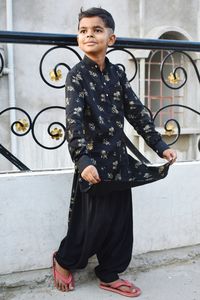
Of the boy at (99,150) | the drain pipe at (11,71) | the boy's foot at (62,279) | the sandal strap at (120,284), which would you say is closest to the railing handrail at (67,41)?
the boy at (99,150)

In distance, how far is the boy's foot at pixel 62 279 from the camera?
2.28 metres

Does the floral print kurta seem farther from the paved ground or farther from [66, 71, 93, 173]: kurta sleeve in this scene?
the paved ground

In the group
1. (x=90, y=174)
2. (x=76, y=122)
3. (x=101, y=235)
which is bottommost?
(x=101, y=235)

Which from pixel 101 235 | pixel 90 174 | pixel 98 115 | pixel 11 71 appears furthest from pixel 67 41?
pixel 11 71

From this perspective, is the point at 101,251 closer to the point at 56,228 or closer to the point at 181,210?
the point at 56,228

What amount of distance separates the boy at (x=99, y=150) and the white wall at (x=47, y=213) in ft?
0.58

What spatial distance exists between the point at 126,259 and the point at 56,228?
1.54 ft

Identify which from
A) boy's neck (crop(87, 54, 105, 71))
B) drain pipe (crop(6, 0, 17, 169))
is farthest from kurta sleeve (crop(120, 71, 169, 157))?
drain pipe (crop(6, 0, 17, 169))

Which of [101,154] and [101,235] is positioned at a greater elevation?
[101,154]

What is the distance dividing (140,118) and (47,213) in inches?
31.7

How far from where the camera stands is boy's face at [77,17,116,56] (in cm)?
199

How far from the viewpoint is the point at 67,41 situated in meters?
2.40

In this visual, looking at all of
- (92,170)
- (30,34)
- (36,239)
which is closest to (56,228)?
(36,239)

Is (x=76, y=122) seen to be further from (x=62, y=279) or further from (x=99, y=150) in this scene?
(x=62, y=279)
